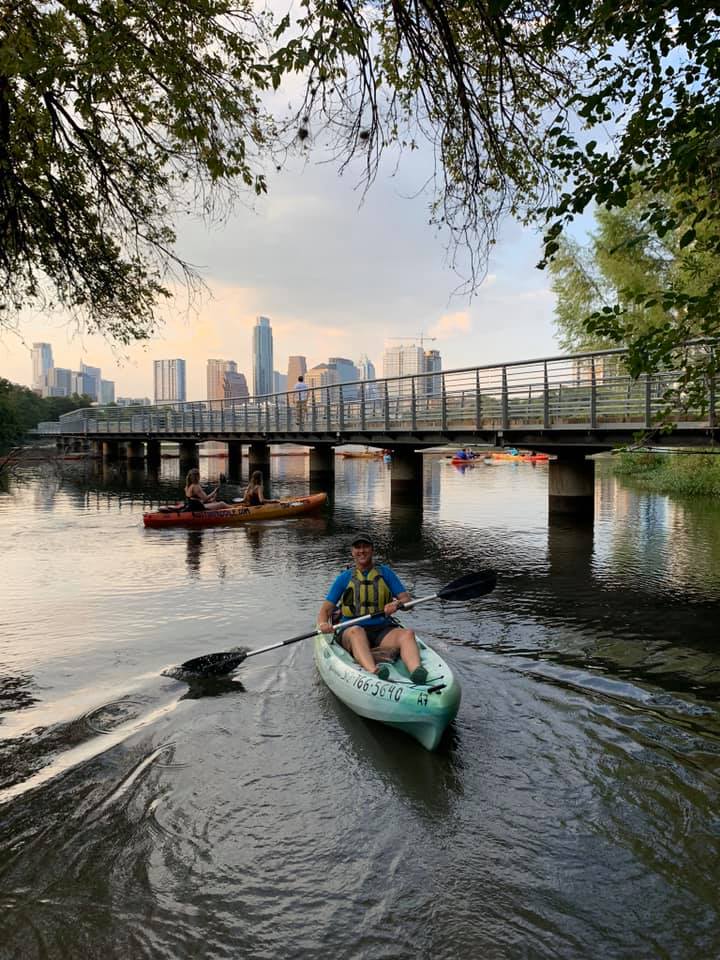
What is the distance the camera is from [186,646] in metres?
10.5

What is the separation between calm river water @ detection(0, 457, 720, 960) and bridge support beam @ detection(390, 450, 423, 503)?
49.5 feet

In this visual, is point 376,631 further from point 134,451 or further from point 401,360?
point 401,360

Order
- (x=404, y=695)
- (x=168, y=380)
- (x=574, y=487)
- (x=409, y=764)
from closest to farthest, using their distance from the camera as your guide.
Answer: (x=409, y=764)
(x=404, y=695)
(x=574, y=487)
(x=168, y=380)

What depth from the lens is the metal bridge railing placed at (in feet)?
57.8

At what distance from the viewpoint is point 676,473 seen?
109 ft

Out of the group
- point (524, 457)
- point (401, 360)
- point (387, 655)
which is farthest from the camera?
point (401, 360)

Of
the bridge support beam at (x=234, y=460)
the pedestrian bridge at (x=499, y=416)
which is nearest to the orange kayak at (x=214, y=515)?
the pedestrian bridge at (x=499, y=416)

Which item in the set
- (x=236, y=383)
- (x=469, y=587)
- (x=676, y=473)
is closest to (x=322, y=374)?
(x=236, y=383)

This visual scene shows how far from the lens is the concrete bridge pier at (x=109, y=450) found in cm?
6331

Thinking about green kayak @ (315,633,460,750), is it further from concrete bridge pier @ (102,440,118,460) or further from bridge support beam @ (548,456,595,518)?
concrete bridge pier @ (102,440,118,460)

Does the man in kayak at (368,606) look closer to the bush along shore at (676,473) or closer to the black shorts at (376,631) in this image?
the black shorts at (376,631)

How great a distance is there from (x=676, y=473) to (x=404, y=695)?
30.0 m

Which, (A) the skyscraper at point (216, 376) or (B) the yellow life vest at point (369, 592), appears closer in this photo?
(B) the yellow life vest at point (369, 592)

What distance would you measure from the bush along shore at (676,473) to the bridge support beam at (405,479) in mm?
7861
